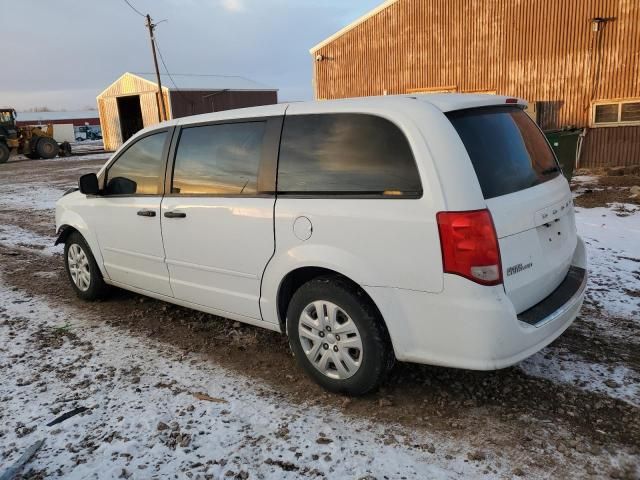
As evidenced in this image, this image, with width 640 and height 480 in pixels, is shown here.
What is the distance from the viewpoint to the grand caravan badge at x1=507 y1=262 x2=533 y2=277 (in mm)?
2647

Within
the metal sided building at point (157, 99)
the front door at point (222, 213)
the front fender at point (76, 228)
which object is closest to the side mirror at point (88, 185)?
the front fender at point (76, 228)

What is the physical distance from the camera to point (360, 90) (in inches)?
748

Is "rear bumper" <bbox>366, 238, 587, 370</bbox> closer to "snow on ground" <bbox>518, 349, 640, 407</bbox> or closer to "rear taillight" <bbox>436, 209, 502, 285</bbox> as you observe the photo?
"rear taillight" <bbox>436, 209, 502, 285</bbox>

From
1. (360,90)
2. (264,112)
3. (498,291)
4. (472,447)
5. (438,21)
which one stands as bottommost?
(472,447)

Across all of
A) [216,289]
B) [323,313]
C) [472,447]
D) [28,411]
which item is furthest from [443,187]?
[28,411]

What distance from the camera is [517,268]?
2695mm

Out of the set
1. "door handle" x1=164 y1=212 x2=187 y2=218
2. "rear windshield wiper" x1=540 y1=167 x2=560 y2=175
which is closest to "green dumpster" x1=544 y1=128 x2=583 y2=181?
"rear windshield wiper" x1=540 y1=167 x2=560 y2=175

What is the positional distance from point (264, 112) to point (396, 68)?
51.2ft

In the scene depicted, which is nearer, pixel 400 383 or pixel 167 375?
pixel 400 383

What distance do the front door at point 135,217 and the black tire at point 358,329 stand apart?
1.60m

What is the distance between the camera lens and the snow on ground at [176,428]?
2.59 metres

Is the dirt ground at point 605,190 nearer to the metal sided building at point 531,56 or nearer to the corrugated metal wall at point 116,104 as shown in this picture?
the metal sided building at point 531,56

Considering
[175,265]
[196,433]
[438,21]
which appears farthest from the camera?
[438,21]

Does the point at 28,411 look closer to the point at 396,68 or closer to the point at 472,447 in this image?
the point at 472,447
